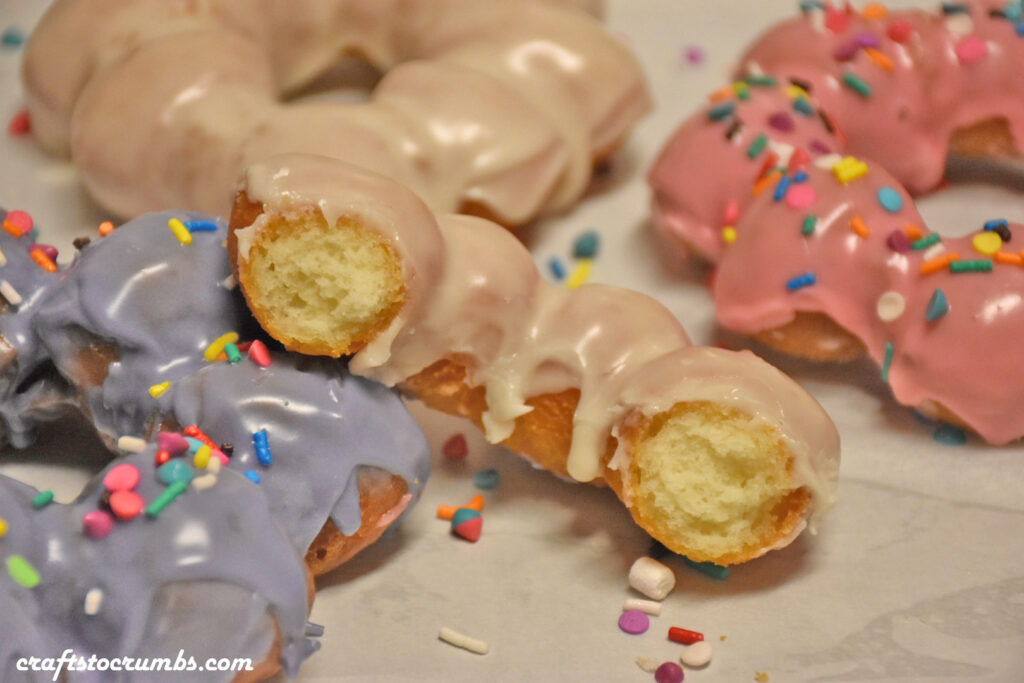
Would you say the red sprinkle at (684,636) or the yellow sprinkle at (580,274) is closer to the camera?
the red sprinkle at (684,636)

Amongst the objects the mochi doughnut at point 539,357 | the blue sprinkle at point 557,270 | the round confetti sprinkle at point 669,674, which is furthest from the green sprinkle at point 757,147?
the round confetti sprinkle at point 669,674

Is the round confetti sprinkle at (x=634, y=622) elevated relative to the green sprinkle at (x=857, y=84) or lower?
lower

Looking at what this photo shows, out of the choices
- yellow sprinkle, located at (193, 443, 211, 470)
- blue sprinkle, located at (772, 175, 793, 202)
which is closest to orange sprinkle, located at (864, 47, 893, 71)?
blue sprinkle, located at (772, 175, 793, 202)

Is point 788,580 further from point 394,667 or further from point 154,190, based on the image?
point 154,190

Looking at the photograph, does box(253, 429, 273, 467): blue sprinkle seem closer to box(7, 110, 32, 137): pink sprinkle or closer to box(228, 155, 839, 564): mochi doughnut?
box(228, 155, 839, 564): mochi doughnut

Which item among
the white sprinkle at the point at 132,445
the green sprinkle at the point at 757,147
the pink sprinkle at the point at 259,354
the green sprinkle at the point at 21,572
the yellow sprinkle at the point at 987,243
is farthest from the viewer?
the green sprinkle at the point at 757,147

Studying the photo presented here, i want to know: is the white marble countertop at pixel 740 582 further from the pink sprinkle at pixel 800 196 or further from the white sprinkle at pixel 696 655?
the pink sprinkle at pixel 800 196
